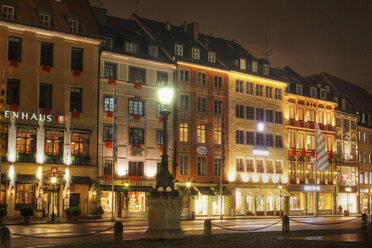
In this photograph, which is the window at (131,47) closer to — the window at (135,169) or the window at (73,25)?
the window at (73,25)

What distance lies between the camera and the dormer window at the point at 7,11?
1736 inches

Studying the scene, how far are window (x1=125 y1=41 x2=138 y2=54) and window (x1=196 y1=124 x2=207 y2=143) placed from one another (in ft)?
34.0

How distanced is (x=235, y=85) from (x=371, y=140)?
31381 mm

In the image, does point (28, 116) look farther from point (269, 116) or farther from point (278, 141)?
point (278, 141)

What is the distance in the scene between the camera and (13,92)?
1726 inches

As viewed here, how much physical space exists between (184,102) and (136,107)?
20.2ft

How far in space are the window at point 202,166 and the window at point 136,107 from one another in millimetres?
8481

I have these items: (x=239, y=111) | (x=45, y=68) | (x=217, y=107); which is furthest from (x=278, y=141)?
(x=45, y=68)

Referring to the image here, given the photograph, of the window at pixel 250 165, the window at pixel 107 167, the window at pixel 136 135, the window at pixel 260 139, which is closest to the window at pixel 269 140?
the window at pixel 260 139

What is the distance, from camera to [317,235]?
1106 inches

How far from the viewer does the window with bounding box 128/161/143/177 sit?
165ft

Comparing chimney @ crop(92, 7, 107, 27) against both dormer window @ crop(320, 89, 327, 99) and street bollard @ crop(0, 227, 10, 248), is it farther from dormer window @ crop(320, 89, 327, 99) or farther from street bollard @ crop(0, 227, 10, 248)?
street bollard @ crop(0, 227, 10, 248)

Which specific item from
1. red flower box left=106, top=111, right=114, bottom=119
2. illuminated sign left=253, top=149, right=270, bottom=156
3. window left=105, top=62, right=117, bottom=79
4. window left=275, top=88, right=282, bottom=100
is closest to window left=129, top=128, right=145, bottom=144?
red flower box left=106, top=111, right=114, bottom=119

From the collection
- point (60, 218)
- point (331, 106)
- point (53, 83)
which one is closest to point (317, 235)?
point (60, 218)
